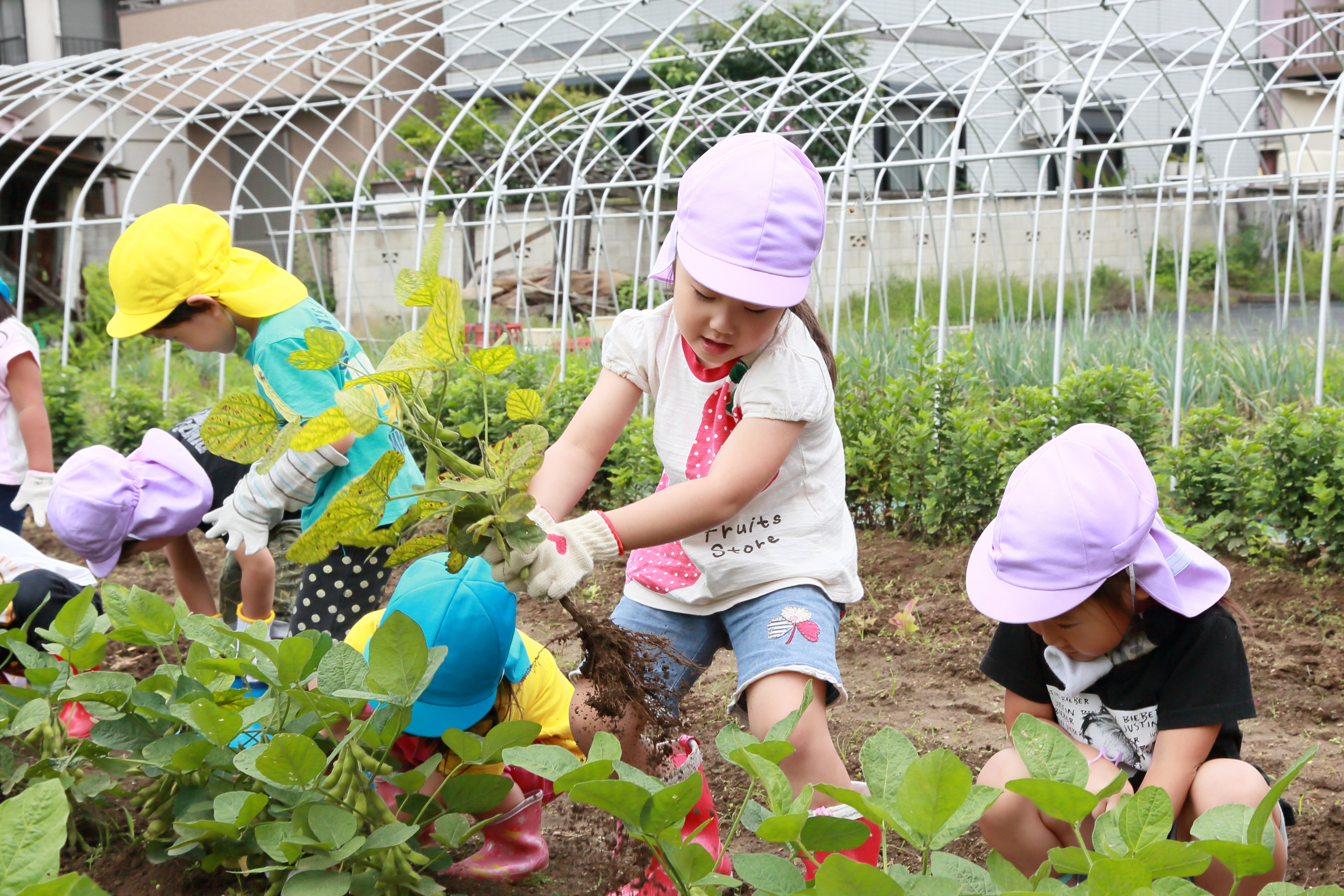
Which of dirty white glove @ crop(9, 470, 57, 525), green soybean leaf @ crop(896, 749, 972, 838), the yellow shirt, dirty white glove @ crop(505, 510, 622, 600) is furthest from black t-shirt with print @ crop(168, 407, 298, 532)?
green soybean leaf @ crop(896, 749, 972, 838)

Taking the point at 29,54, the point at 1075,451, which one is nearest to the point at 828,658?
the point at 1075,451

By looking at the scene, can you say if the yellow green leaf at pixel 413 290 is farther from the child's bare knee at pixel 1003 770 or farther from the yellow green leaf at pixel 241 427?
the child's bare knee at pixel 1003 770

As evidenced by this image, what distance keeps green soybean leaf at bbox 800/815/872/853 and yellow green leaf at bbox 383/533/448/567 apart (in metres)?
0.52

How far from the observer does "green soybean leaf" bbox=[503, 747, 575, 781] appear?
106cm

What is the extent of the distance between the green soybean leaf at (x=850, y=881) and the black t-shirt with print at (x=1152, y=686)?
85 cm

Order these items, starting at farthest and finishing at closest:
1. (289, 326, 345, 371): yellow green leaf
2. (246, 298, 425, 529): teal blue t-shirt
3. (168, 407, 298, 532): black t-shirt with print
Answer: (168, 407, 298, 532): black t-shirt with print, (246, 298, 425, 529): teal blue t-shirt, (289, 326, 345, 371): yellow green leaf

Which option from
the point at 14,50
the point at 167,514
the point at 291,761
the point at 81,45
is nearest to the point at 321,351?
the point at 291,761

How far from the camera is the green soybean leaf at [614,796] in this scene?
952mm

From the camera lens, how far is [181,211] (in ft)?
8.30

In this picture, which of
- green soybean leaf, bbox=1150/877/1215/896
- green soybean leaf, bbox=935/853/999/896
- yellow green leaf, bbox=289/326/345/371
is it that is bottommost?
green soybean leaf, bbox=935/853/999/896

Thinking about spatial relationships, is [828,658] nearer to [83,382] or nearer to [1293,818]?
[1293,818]

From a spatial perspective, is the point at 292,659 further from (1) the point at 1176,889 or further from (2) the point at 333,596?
(2) the point at 333,596

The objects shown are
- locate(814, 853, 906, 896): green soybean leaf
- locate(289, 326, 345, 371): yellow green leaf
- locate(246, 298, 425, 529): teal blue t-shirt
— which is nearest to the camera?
locate(814, 853, 906, 896): green soybean leaf

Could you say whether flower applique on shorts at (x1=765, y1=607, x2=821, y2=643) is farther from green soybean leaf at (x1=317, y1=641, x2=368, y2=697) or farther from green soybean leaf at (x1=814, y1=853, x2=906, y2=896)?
green soybean leaf at (x1=814, y1=853, x2=906, y2=896)
